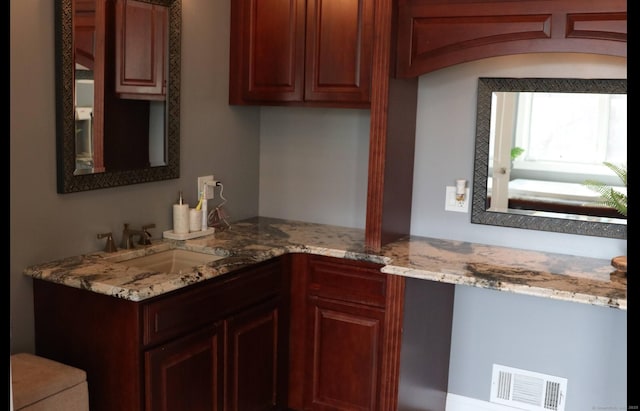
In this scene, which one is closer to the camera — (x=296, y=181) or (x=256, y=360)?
(x=256, y=360)

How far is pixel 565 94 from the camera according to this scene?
→ 2.79 meters

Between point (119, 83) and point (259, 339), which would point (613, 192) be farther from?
point (119, 83)

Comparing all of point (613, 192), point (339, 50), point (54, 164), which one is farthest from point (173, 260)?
point (613, 192)

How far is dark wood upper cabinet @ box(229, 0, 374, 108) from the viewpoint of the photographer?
2.95 meters

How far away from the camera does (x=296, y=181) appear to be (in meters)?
3.54

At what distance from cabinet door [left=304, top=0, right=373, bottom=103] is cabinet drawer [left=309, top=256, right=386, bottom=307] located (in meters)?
0.78

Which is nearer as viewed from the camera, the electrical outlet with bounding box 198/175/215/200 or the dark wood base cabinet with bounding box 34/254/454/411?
the dark wood base cabinet with bounding box 34/254/454/411

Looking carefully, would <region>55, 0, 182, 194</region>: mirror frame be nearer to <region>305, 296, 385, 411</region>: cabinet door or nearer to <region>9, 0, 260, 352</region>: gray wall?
<region>9, 0, 260, 352</region>: gray wall

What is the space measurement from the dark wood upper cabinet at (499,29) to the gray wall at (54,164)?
1001 mm

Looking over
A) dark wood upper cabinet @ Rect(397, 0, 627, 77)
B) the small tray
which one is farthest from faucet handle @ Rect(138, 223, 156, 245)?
dark wood upper cabinet @ Rect(397, 0, 627, 77)

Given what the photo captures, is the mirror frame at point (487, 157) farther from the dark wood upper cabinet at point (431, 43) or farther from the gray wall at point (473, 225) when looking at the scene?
the dark wood upper cabinet at point (431, 43)

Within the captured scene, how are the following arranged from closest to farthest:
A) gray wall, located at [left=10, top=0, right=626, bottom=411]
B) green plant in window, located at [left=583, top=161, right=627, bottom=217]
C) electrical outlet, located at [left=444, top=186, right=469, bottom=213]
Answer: gray wall, located at [left=10, top=0, right=626, bottom=411]
green plant in window, located at [left=583, top=161, right=627, bottom=217]
electrical outlet, located at [left=444, top=186, right=469, bottom=213]

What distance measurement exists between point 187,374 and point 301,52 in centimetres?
163
